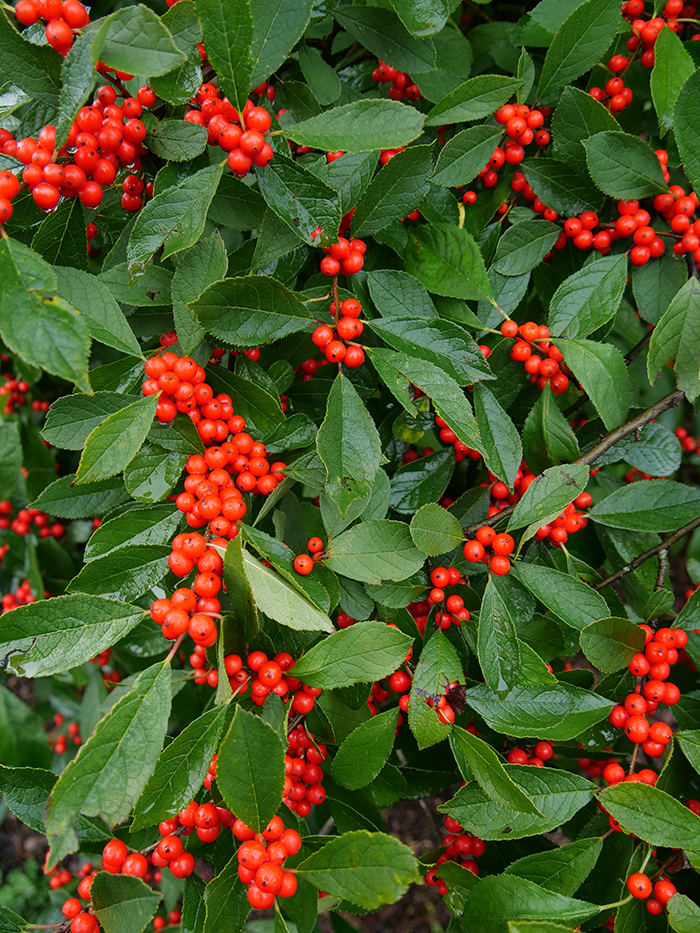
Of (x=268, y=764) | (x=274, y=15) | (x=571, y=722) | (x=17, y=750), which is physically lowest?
(x=17, y=750)

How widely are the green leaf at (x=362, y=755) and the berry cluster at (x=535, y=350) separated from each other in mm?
877

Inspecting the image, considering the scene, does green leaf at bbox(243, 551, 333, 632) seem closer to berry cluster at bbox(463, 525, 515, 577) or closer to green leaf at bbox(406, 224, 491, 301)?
berry cluster at bbox(463, 525, 515, 577)

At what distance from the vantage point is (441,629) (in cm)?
145

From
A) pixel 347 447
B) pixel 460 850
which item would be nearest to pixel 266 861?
pixel 460 850

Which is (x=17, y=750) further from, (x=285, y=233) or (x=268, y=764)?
(x=285, y=233)

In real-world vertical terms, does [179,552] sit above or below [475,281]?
below

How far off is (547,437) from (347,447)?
52 centimetres

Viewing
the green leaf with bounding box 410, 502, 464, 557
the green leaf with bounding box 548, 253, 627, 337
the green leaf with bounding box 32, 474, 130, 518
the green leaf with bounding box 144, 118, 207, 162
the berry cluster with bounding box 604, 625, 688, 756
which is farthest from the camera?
the green leaf with bounding box 32, 474, 130, 518

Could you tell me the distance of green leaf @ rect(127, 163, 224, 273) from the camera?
3.73 feet

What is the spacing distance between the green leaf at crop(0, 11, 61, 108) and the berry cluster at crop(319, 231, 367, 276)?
58 centimetres

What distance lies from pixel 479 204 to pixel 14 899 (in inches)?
172

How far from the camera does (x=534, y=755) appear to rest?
5.26 feet

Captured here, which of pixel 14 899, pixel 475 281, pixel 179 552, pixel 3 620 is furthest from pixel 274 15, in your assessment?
pixel 14 899

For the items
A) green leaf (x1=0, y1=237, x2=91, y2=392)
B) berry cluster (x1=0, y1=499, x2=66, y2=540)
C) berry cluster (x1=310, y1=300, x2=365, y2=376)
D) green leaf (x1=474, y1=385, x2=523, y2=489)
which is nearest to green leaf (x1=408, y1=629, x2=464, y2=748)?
green leaf (x1=474, y1=385, x2=523, y2=489)
